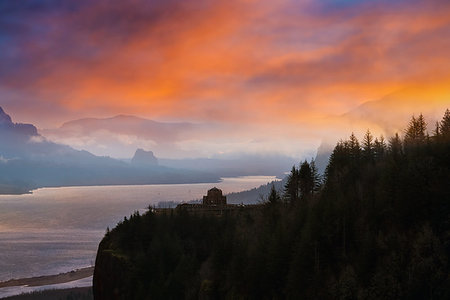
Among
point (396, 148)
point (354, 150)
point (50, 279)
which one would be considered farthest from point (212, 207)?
point (50, 279)

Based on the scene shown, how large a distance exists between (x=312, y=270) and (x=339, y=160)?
2772cm

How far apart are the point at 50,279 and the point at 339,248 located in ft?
431

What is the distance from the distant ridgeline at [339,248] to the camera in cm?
3679

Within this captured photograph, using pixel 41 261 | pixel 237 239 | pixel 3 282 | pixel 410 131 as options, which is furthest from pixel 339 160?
pixel 41 261

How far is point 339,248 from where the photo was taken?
4291cm

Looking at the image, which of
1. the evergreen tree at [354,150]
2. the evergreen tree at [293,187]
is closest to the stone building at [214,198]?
the evergreen tree at [293,187]

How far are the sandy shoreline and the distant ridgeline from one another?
89524mm

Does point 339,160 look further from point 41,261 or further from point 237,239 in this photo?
point 41,261

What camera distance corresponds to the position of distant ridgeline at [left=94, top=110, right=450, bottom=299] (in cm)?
3679

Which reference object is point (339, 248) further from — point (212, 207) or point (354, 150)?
point (212, 207)

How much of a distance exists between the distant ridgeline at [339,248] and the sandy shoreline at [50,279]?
89.5 meters

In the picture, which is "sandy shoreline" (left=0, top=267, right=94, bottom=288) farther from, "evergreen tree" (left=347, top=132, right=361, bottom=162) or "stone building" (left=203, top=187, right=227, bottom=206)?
"evergreen tree" (left=347, top=132, right=361, bottom=162)

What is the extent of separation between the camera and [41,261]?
7087 inches

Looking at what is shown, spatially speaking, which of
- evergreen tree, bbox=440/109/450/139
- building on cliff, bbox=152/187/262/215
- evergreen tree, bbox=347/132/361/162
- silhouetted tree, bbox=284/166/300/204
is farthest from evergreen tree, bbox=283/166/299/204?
evergreen tree, bbox=440/109/450/139
